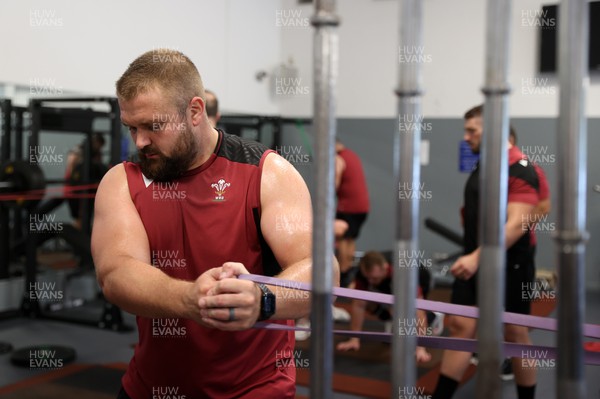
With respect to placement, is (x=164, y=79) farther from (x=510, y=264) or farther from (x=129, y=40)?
(x=129, y=40)

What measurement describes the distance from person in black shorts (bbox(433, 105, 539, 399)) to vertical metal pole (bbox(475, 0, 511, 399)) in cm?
262

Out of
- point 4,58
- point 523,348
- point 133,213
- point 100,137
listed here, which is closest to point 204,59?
point 100,137

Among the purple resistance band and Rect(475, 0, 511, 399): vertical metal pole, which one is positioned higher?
Rect(475, 0, 511, 399): vertical metal pole

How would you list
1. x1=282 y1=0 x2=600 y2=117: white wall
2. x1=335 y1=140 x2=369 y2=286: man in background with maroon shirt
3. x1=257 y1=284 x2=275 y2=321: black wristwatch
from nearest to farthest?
1. x1=257 y1=284 x2=275 y2=321: black wristwatch
2. x1=335 y1=140 x2=369 y2=286: man in background with maroon shirt
3. x1=282 y1=0 x2=600 y2=117: white wall

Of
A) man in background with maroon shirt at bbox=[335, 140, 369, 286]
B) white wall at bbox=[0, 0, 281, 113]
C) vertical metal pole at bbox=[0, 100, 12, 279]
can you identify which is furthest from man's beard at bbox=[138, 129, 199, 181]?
man in background with maroon shirt at bbox=[335, 140, 369, 286]

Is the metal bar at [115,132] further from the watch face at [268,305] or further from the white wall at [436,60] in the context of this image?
→ the watch face at [268,305]

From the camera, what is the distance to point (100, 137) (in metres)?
7.16

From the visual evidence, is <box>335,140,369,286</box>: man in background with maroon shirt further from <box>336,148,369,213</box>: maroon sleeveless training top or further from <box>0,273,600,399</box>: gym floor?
<box>0,273,600,399</box>: gym floor

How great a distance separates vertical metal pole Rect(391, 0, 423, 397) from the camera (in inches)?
31.0

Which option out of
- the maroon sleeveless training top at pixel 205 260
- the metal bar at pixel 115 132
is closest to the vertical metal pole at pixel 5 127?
the metal bar at pixel 115 132

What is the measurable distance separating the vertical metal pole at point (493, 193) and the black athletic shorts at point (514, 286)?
111 inches

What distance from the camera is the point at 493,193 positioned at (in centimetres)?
75

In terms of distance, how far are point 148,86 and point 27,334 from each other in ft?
13.6

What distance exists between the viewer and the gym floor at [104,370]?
395 cm
